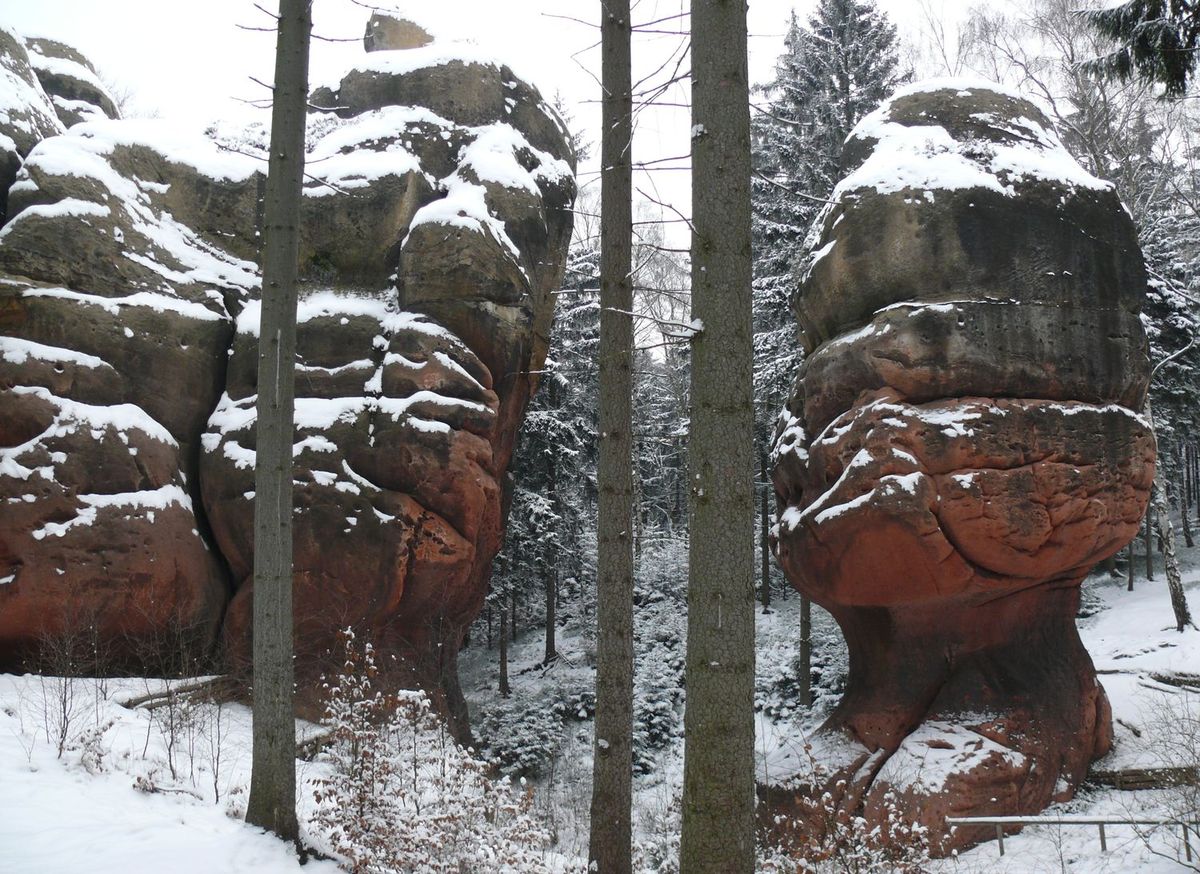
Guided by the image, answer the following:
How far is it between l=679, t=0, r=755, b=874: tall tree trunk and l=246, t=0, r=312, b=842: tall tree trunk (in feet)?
11.7

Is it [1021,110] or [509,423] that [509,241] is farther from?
[1021,110]

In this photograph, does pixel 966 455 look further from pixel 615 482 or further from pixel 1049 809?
pixel 615 482

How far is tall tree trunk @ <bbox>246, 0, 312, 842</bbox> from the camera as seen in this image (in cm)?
625

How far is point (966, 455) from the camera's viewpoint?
9.80 m

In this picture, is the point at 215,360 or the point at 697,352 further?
the point at 215,360

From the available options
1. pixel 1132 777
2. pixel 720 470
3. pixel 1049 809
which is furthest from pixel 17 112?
pixel 1132 777

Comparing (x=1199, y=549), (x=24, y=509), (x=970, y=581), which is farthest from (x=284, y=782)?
(x=1199, y=549)

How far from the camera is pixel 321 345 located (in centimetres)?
1301

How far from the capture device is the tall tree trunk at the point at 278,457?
6.25 meters

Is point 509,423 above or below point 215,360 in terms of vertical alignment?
below

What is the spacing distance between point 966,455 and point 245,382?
10.5m

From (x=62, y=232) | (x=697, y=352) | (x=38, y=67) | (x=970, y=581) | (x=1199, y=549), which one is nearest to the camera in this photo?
(x=697, y=352)

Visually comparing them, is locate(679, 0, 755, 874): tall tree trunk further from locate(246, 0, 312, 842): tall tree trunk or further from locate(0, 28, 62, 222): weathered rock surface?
locate(0, 28, 62, 222): weathered rock surface

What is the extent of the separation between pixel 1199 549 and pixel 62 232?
1211 inches
